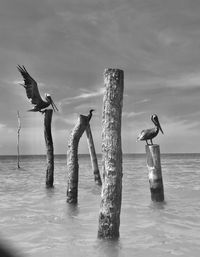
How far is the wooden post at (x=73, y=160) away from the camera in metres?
10.3

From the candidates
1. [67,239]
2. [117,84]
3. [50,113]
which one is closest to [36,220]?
[67,239]

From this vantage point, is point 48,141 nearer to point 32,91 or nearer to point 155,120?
point 32,91

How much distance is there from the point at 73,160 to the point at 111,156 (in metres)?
4.43

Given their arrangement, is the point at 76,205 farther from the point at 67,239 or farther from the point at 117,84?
the point at 117,84

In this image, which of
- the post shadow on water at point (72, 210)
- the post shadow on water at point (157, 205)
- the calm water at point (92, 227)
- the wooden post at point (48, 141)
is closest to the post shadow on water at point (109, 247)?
the calm water at point (92, 227)

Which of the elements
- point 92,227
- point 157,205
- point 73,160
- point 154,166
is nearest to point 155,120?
point 154,166

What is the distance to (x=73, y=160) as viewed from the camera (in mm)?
10359

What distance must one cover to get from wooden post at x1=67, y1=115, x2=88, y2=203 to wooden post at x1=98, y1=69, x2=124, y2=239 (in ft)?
13.7

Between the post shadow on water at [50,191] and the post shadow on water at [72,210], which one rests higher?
the post shadow on water at [50,191]

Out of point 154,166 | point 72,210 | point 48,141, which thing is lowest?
point 72,210

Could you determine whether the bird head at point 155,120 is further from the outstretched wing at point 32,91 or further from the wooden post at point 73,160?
the outstretched wing at point 32,91

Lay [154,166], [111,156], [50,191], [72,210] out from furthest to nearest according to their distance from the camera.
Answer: [50,191], [154,166], [72,210], [111,156]

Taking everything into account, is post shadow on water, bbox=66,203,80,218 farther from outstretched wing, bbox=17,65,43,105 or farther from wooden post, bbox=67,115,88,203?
outstretched wing, bbox=17,65,43,105

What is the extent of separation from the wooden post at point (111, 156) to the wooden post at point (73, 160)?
4.17 meters
